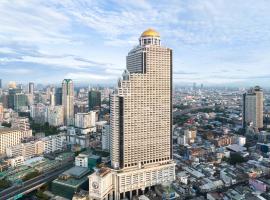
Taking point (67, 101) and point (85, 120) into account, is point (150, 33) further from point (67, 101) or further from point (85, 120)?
point (67, 101)

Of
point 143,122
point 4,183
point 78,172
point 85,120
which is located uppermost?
point 143,122

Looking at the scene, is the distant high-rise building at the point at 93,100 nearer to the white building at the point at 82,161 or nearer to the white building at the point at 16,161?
the white building at the point at 16,161

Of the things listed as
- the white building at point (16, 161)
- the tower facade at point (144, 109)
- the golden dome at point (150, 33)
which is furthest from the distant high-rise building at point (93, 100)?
the golden dome at point (150, 33)

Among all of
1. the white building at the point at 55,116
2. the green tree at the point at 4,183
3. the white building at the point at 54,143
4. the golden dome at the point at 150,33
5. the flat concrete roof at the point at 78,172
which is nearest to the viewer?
the golden dome at the point at 150,33

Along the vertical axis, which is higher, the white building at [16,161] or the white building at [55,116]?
the white building at [55,116]

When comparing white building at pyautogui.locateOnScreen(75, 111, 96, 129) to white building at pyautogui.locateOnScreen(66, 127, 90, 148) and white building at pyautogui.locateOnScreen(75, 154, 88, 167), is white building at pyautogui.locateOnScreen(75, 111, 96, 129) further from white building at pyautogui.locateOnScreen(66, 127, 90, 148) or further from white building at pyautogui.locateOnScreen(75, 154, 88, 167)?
white building at pyautogui.locateOnScreen(75, 154, 88, 167)

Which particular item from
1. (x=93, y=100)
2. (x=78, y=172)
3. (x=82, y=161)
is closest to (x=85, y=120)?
(x=82, y=161)
